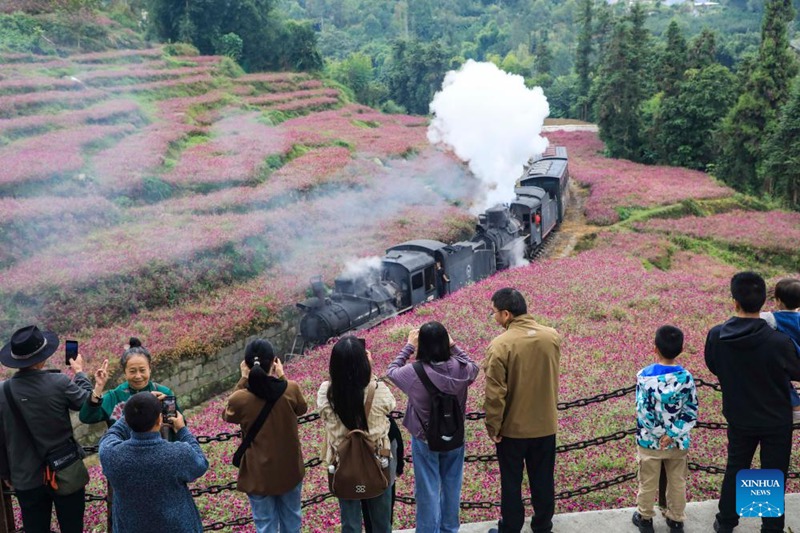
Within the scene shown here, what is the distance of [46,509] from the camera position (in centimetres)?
558

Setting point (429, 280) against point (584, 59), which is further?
point (584, 59)

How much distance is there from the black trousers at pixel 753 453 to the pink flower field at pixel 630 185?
954 inches

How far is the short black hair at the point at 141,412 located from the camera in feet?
14.4

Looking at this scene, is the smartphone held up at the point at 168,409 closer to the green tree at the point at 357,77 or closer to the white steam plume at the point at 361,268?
the white steam plume at the point at 361,268

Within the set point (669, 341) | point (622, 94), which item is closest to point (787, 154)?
point (622, 94)

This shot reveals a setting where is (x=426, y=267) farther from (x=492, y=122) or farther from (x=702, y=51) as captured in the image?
(x=702, y=51)

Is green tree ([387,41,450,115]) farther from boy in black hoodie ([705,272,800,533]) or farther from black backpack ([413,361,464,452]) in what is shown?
black backpack ([413,361,464,452])

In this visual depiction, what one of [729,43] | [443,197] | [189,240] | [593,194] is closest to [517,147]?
[443,197]

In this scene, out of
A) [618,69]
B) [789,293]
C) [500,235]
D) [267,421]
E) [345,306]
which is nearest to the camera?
[267,421]

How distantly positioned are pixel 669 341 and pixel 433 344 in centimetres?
192

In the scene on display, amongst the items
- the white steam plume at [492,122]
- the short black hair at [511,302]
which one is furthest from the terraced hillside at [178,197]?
the short black hair at [511,302]

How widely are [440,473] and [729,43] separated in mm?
80539

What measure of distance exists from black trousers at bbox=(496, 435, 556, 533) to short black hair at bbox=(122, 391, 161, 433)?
280 centimetres

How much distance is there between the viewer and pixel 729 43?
242ft
